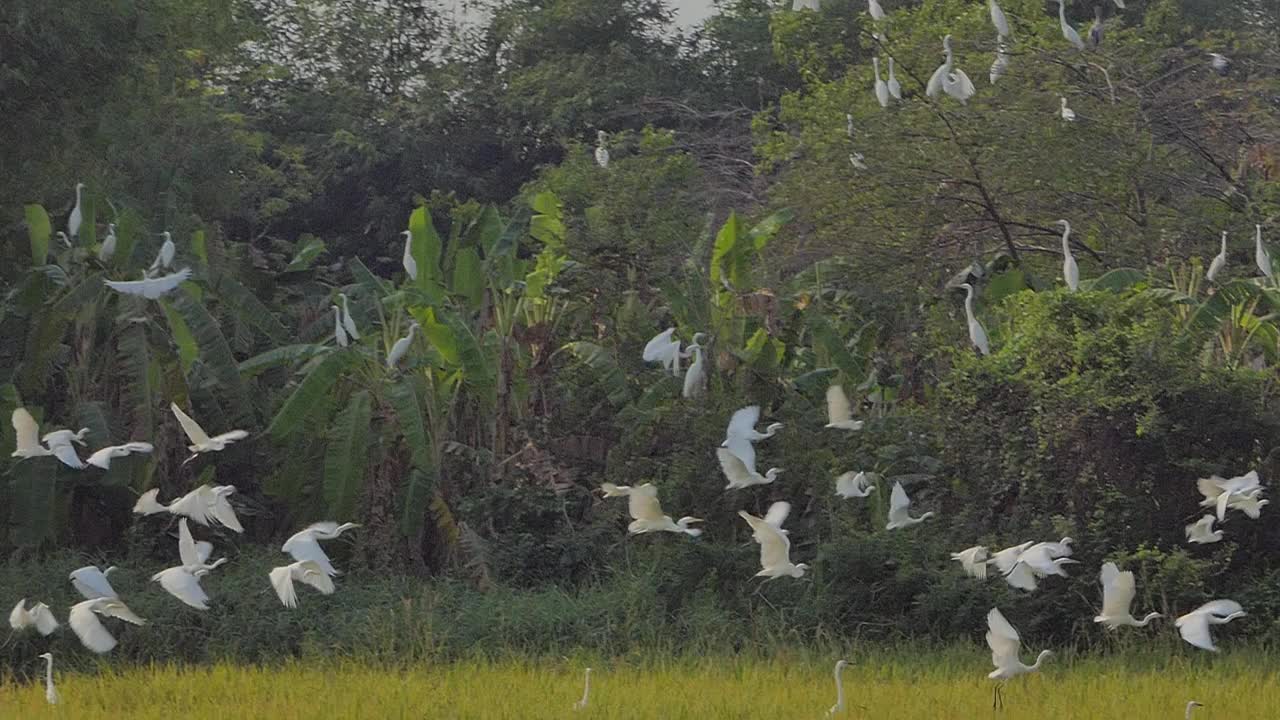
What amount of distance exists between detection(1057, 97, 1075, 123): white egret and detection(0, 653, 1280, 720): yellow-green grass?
12.7 feet

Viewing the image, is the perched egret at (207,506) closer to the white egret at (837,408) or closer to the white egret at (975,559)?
the white egret at (837,408)

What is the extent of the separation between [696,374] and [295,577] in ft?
9.03

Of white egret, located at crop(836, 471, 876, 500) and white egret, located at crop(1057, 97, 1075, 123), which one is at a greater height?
white egret, located at crop(1057, 97, 1075, 123)

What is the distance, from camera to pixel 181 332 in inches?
364

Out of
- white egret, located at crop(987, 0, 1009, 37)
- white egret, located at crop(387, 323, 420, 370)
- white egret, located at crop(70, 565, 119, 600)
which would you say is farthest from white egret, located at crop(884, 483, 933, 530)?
Answer: white egret, located at crop(987, 0, 1009, 37)

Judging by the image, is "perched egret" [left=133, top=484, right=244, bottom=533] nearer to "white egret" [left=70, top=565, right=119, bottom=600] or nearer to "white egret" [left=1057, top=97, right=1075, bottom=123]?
"white egret" [left=70, top=565, right=119, bottom=600]

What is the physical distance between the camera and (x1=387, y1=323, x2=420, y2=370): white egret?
8.90 metres

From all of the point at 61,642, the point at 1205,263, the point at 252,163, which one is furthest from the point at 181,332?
the point at 252,163

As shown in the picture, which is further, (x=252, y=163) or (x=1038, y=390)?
(x=252, y=163)

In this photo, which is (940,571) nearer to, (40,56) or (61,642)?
(61,642)

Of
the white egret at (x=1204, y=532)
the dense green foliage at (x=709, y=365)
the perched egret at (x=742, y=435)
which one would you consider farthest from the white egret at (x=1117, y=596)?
the perched egret at (x=742, y=435)

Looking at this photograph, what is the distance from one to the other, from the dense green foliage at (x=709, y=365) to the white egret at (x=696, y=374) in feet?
0.23

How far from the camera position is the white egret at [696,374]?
8789 millimetres

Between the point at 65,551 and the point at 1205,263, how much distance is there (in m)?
6.56
